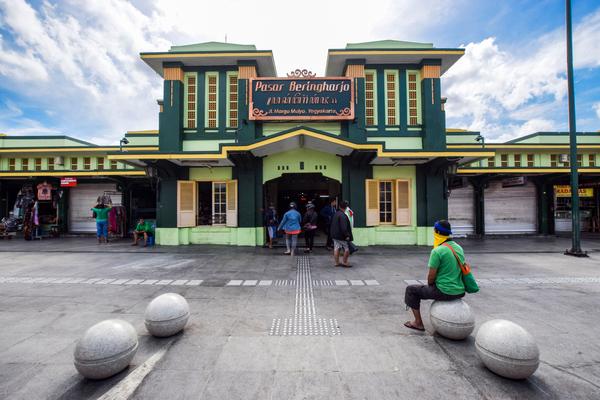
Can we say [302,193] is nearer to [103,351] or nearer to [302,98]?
[302,98]

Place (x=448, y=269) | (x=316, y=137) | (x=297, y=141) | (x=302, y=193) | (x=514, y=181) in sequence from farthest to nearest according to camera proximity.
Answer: (x=302, y=193) < (x=514, y=181) < (x=297, y=141) < (x=316, y=137) < (x=448, y=269)

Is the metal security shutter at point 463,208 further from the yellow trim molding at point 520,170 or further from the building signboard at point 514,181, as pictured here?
the building signboard at point 514,181

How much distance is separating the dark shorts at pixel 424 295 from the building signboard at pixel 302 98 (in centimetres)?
955

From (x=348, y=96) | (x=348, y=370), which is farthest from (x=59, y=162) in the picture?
(x=348, y=370)

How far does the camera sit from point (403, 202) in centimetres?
1216

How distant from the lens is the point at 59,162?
15.0m

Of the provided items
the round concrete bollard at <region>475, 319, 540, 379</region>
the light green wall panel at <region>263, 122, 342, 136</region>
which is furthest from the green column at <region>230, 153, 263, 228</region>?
the round concrete bollard at <region>475, 319, 540, 379</region>

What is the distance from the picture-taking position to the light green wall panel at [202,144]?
12164mm

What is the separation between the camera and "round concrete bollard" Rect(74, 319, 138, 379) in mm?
2713

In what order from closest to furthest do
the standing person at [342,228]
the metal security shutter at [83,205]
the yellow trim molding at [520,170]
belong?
the standing person at [342,228]
the yellow trim molding at [520,170]
the metal security shutter at [83,205]

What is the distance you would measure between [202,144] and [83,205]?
10267 mm

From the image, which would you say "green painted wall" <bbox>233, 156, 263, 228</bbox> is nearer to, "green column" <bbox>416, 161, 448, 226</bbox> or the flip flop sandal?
"green column" <bbox>416, 161, 448, 226</bbox>

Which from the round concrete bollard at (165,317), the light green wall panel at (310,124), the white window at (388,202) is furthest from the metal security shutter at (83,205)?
the round concrete bollard at (165,317)

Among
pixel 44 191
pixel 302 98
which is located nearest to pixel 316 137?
pixel 302 98
